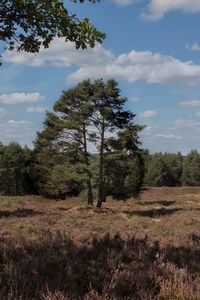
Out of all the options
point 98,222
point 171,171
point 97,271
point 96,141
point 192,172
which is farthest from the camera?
point 171,171

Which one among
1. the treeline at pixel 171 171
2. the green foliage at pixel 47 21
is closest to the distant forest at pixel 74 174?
the treeline at pixel 171 171

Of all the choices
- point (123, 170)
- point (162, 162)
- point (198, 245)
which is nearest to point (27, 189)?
point (123, 170)

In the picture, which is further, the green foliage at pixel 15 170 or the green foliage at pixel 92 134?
the green foliage at pixel 15 170

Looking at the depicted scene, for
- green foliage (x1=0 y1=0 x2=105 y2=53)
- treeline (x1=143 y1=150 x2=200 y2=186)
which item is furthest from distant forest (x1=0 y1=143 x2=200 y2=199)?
green foliage (x1=0 y1=0 x2=105 y2=53)

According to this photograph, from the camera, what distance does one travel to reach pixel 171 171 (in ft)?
479

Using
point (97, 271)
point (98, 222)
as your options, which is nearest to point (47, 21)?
point (97, 271)

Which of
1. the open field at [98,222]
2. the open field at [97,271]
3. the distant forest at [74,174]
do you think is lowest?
the open field at [98,222]

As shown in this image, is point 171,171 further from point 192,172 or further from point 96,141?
point 96,141

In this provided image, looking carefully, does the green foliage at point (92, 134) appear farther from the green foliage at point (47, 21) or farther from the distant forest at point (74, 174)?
the green foliage at point (47, 21)

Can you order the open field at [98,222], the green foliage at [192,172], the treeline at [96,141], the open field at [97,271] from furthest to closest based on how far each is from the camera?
the green foliage at [192,172] < the treeline at [96,141] < the open field at [98,222] < the open field at [97,271]

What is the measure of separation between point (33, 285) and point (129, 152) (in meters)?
35.9

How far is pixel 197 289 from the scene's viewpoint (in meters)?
4.58

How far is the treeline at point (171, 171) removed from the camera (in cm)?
13938

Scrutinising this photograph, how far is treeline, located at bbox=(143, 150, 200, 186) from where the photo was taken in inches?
5487
